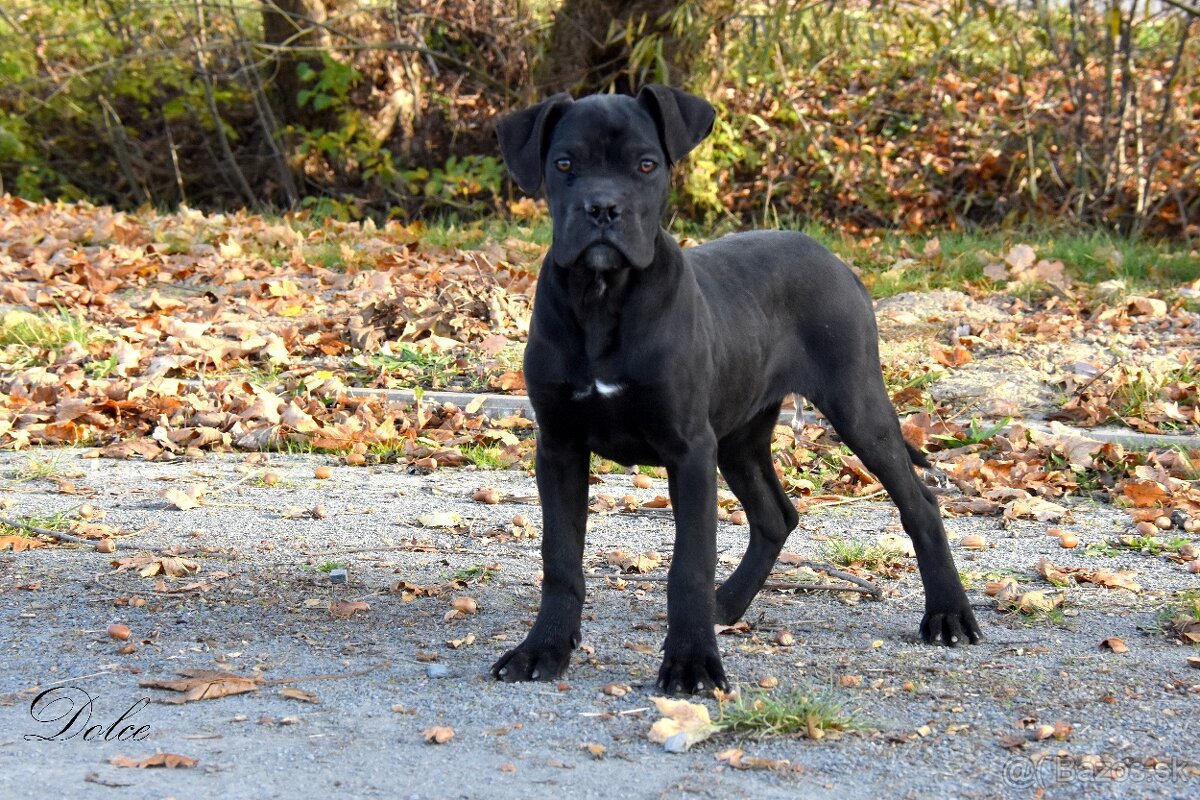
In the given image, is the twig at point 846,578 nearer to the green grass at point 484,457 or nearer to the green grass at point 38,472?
the green grass at point 484,457

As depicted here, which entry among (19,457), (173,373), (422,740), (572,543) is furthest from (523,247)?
(422,740)

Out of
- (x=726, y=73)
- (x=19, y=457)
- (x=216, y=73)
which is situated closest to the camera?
(x=19, y=457)

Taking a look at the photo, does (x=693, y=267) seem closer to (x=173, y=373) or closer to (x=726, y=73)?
(x=173, y=373)

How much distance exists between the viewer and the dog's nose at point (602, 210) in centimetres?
393

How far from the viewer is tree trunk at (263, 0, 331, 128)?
615 inches

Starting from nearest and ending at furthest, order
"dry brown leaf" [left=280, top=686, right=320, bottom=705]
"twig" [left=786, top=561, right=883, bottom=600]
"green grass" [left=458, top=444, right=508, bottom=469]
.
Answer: "dry brown leaf" [left=280, top=686, right=320, bottom=705], "twig" [left=786, top=561, right=883, bottom=600], "green grass" [left=458, top=444, right=508, bottom=469]

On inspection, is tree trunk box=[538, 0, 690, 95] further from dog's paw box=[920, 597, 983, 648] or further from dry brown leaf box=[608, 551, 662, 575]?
dog's paw box=[920, 597, 983, 648]

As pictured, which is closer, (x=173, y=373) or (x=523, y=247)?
(x=173, y=373)

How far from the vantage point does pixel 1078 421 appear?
299 inches

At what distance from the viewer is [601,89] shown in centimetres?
1418

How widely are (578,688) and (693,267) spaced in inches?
56.5

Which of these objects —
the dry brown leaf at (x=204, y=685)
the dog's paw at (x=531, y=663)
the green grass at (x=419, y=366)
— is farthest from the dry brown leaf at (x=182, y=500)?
the dog's paw at (x=531, y=663)

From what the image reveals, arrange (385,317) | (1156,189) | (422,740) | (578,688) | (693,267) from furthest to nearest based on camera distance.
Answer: (1156,189), (385,317), (693,267), (578,688), (422,740)

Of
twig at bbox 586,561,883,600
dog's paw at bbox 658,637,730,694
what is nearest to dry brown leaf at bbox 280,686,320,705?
dog's paw at bbox 658,637,730,694
